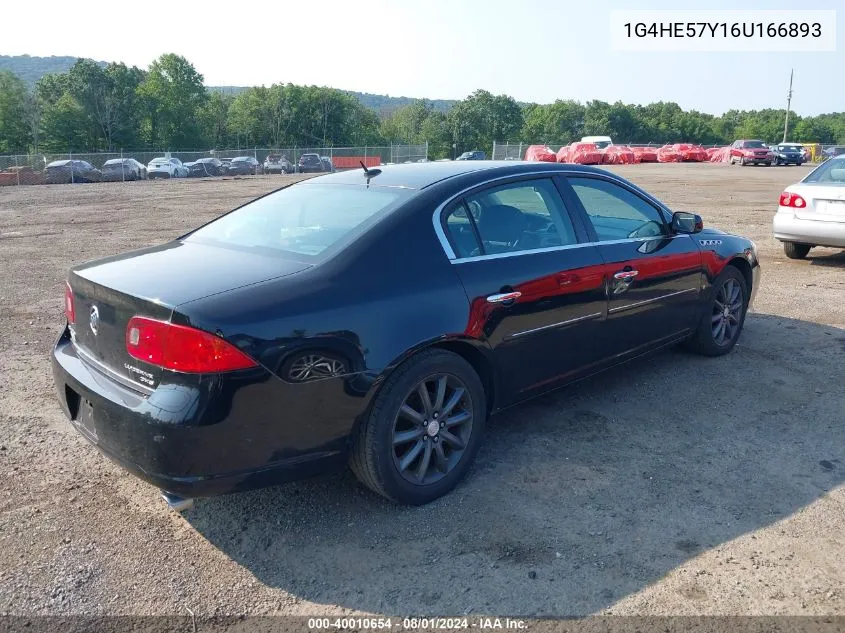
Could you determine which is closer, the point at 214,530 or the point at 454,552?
the point at 454,552

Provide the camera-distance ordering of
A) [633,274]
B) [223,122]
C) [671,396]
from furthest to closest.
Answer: [223,122] → [671,396] → [633,274]

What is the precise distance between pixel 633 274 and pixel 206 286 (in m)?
2.70

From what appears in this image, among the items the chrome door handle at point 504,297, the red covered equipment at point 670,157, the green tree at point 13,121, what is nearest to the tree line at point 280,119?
the green tree at point 13,121

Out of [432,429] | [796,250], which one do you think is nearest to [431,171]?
[432,429]

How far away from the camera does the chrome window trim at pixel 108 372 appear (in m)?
2.91

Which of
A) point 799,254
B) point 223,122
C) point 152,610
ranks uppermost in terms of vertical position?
point 223,122

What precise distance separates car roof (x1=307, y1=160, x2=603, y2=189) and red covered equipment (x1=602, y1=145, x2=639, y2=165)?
4910cm

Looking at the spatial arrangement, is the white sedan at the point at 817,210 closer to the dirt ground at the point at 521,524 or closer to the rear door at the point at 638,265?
the dirt ground at the point at 521,524

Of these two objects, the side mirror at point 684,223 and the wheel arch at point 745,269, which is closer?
the side mirror at point 684,223

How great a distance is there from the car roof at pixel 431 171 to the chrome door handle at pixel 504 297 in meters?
0.71

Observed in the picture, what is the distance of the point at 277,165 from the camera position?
155 feet

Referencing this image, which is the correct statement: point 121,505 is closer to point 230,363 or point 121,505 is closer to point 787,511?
point 230,363

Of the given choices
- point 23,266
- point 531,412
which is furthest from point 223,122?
point 531,412

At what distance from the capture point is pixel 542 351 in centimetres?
396
